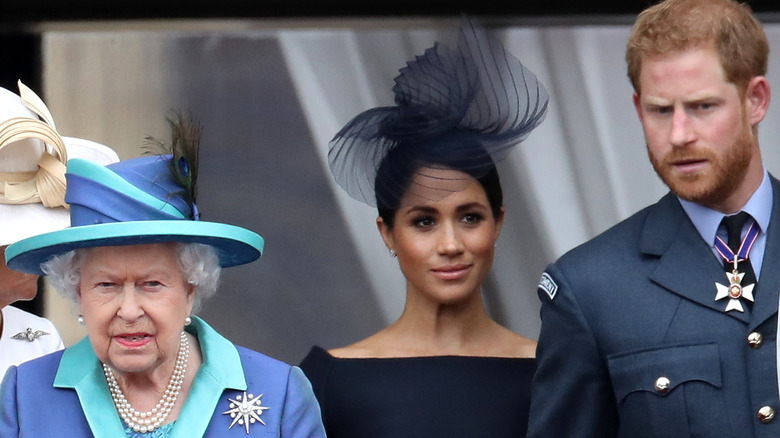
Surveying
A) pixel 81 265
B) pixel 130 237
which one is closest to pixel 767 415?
pixel 130 237

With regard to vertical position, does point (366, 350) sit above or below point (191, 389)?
above

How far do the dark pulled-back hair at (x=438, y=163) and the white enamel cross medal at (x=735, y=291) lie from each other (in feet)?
3.28

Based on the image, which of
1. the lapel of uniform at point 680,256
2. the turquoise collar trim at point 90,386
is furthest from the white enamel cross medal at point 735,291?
the turquoise collar trim at point 90,386

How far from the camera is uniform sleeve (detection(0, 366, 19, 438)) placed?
3.25 metres

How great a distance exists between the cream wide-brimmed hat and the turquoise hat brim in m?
0.35

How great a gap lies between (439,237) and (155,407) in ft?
3.50

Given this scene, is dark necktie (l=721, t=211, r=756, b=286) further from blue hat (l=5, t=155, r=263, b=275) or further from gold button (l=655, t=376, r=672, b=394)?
blue hat (l=5, t=155, r=263, b=275)

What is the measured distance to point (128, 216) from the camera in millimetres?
3242

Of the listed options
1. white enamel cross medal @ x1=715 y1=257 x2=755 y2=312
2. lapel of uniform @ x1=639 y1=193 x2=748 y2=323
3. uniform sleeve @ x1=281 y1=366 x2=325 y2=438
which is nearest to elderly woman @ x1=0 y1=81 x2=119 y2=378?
uniform sleeve @ x1=281 y1=366 x2=325 y2=438

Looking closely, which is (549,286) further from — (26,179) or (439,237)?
(26,179)

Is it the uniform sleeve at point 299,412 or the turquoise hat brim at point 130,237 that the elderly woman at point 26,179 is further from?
the uniform sleeve at point 299,412

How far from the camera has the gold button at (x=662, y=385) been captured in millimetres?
3189

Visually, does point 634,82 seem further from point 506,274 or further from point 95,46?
point 95,46

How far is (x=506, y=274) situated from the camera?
507 centimetres
